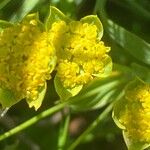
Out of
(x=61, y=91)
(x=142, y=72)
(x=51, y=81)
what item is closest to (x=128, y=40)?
(x=142, y=72)

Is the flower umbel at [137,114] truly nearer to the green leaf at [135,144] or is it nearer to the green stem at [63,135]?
the green leaf at [135,144]

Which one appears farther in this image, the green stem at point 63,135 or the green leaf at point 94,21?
the green stem at point 63,135

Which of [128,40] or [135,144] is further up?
[128,40]

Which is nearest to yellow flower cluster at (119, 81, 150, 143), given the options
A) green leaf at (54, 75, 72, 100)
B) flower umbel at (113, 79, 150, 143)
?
flower umbel at (113, 79, 150, 143)

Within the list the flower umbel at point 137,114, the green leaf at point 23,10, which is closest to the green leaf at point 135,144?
the flower umbel at point 137,114

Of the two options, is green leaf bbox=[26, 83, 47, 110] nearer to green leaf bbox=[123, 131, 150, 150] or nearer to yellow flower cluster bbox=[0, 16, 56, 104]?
yellow flower cluster bbox=[0, 16, 56, 104]

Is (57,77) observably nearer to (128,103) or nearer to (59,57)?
(59,57)

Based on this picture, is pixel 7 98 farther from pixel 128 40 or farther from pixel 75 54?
pixel 128 40

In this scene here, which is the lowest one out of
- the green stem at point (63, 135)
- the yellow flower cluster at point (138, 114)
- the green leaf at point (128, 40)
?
the green stem at point (63, 135)

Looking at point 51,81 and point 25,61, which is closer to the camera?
point 25,61
